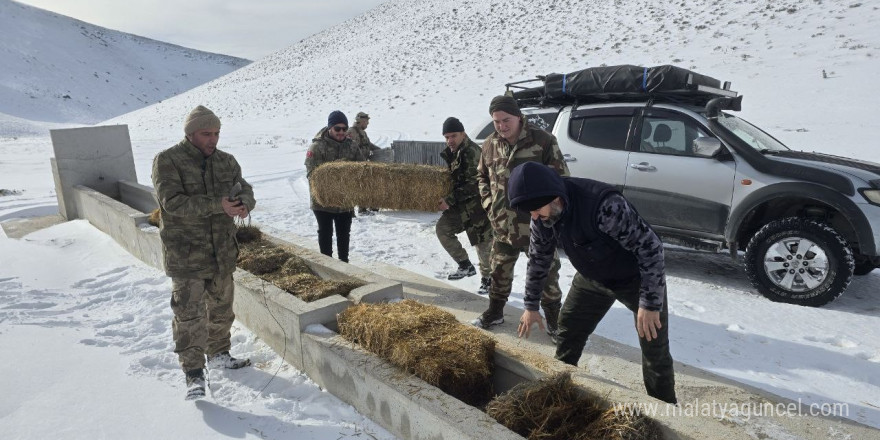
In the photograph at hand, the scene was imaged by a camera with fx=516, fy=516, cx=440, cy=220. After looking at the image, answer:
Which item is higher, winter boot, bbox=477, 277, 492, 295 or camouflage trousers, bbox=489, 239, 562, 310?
camouflage trousers, bbox=489, 239, 562, 310

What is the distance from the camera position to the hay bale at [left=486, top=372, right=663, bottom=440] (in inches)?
95.7

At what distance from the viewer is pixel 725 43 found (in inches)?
920

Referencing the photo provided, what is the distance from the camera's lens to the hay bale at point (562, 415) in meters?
2.43

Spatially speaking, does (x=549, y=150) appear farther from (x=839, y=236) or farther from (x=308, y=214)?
(x=308, y=214)

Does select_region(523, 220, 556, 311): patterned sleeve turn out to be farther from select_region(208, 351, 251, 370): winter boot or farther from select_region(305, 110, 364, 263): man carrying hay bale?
select_region(305, 110, 364, 263): man carrying hay bale

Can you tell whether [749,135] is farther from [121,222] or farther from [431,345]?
[121,222]

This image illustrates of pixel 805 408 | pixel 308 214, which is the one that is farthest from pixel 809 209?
pixel 308 214

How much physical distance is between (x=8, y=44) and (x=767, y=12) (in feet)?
241

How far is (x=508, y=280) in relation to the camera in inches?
160

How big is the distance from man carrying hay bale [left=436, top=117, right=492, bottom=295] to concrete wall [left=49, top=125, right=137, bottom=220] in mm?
6778

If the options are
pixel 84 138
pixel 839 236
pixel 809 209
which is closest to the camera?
pixel 839 236

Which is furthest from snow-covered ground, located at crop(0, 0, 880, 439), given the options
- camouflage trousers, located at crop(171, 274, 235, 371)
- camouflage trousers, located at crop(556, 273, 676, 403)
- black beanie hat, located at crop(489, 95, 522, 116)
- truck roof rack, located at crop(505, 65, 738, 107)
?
black beanie hat, located at crop(489, 95, 522, 116)

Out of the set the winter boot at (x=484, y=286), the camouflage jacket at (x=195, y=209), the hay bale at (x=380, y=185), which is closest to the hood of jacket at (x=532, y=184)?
the camouflage jacket at (x=195, y=209)

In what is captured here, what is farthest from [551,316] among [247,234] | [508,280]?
[247,234]
